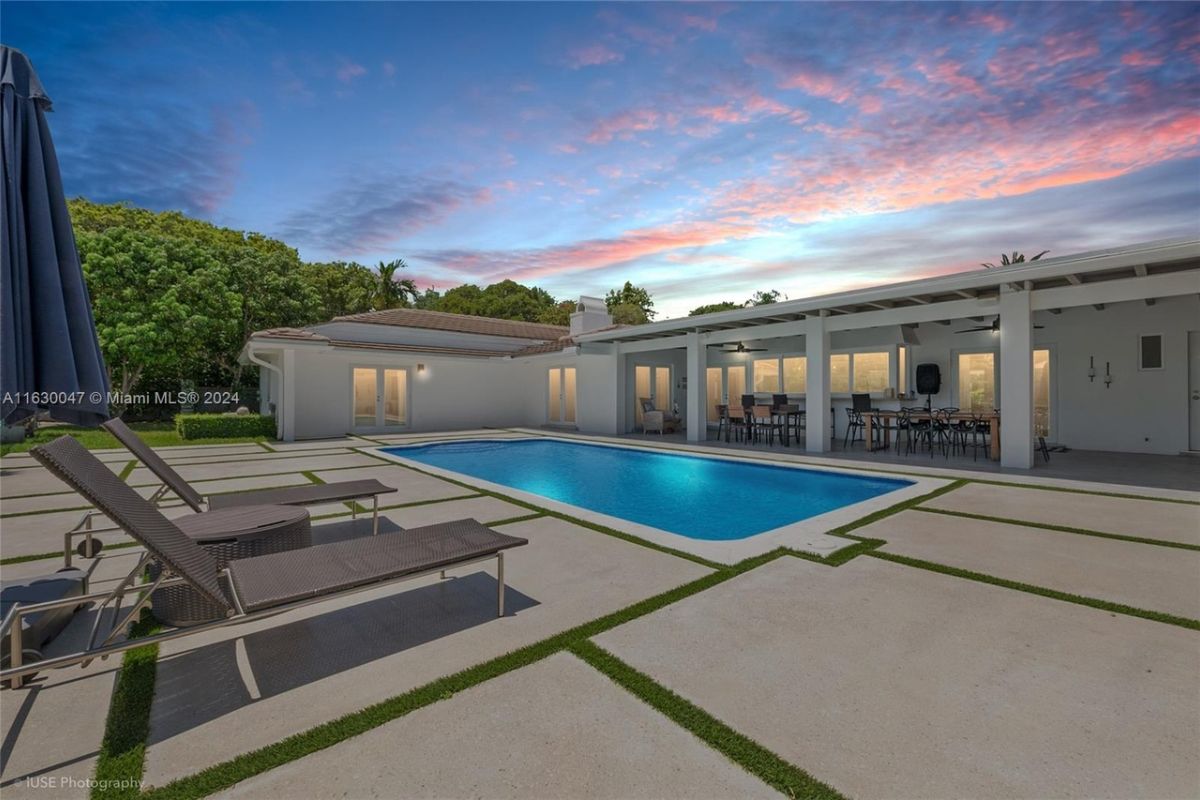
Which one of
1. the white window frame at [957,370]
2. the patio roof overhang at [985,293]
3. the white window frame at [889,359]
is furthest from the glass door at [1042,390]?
the white window frame at [889,359]

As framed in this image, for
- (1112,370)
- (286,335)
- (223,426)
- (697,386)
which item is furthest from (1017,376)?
(223,426)

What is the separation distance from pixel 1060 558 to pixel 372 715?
17.5 ft

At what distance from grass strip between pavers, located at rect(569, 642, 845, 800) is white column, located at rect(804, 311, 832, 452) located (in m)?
10.0

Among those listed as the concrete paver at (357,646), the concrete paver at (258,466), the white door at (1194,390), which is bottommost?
the concrete paver at (357,646)

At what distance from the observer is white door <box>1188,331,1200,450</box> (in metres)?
10.1

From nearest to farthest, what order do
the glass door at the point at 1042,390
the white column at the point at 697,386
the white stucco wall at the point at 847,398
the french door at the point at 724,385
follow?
the white stucco wall at the point at 847,398 → the glass door at the point at 1042,390 → the white column at the point at 697,386 → the french door at the point at 724,385

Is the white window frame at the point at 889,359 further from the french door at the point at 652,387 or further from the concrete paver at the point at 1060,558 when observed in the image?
the concrete paver at the point at 1060,558

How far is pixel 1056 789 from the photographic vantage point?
5.97 feet

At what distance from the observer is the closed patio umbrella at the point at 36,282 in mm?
2719

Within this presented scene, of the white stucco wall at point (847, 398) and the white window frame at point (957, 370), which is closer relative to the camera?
the white stucco wall at point (847, 398)

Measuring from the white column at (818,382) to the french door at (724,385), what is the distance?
18.9 ft

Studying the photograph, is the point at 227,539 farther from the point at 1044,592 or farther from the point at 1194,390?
the point at 1194,390

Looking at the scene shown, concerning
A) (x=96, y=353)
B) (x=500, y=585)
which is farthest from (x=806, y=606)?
(x=96, y=353)

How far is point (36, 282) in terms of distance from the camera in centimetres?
286
